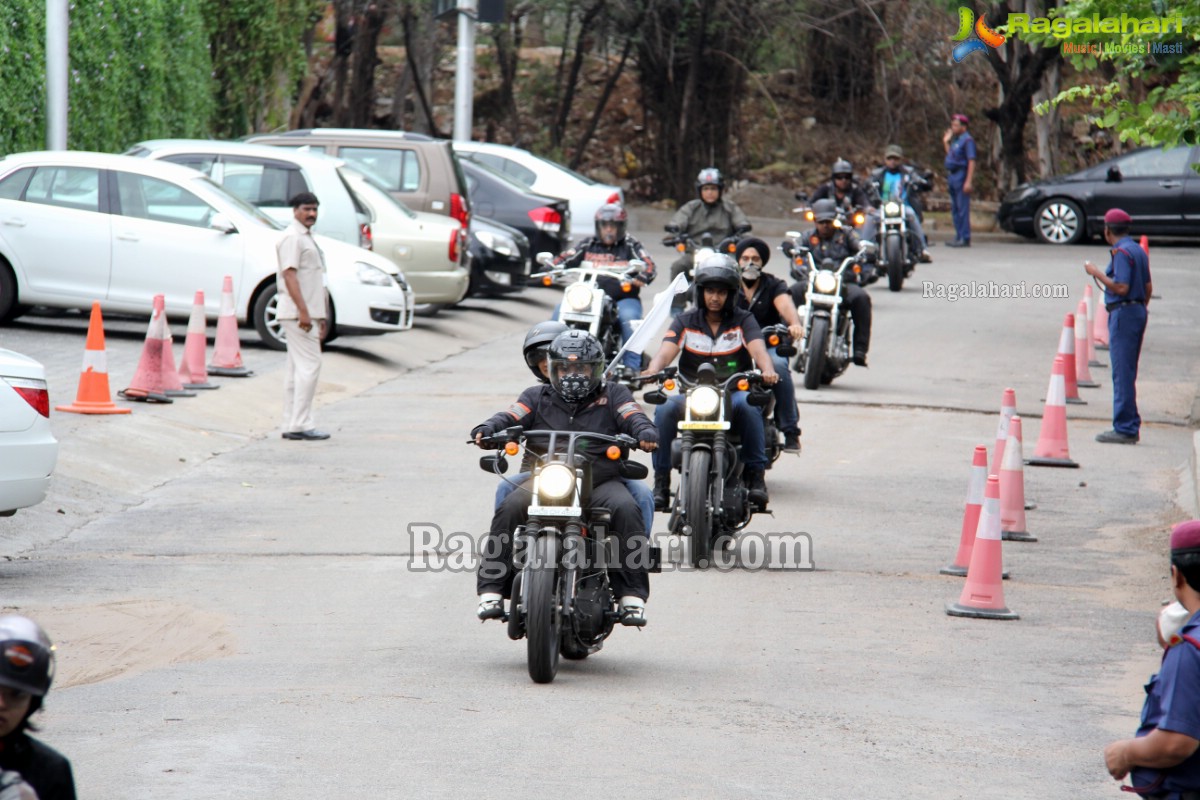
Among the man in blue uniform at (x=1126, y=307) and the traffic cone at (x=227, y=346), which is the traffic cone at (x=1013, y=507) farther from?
the traffic cone at (x=227, y=346)

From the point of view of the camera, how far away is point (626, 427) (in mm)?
7969

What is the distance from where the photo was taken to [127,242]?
55.7 feet

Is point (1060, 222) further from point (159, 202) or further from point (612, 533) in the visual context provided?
point (612, 533)

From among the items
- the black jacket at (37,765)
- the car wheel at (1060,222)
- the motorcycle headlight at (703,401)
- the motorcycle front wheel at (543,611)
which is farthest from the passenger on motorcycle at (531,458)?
the car wheel at (1060,222)

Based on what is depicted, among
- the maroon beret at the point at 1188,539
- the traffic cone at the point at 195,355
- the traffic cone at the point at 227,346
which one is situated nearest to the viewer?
the maroon beret at the point at 1188,539

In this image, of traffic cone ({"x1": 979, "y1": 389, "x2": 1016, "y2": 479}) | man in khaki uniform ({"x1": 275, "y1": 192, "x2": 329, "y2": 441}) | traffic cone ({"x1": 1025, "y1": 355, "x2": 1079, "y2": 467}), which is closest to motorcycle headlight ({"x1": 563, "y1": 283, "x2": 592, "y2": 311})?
man in khaki uniform ({"x1": 275, "y1": 192, "x2": 329, "y2": 441})

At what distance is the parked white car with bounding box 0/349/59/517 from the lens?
9.29 m

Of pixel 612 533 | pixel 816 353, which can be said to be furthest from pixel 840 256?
pixel 612 533

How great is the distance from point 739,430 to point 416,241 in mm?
9923

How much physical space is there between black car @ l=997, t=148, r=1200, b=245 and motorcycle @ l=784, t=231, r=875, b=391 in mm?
14590

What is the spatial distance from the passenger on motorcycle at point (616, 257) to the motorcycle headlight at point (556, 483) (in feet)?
25.4

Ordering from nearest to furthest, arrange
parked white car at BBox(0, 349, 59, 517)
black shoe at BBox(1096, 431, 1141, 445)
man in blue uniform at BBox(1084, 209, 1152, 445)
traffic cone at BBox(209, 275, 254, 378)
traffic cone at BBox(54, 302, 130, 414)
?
1. parked white car at BBox(0, 349, 59, 517)
2. traffic cone at BBox(54, 302, 130, 414)
3. man in blue uniform at BBox(1084, 209, 1152, 445)
4. black shoe at BBox(1096, 431, 1141, 445)
5. traffic cone at BBox(209, 275, 254, 378)

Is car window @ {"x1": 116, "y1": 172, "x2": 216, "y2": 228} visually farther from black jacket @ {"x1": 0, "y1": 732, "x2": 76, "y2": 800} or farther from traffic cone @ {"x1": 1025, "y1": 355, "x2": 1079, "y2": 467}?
black jacket @ {"x1": 0, "y1": 732, "x2": 76, "y2": 800}

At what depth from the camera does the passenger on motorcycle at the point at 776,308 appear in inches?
483
